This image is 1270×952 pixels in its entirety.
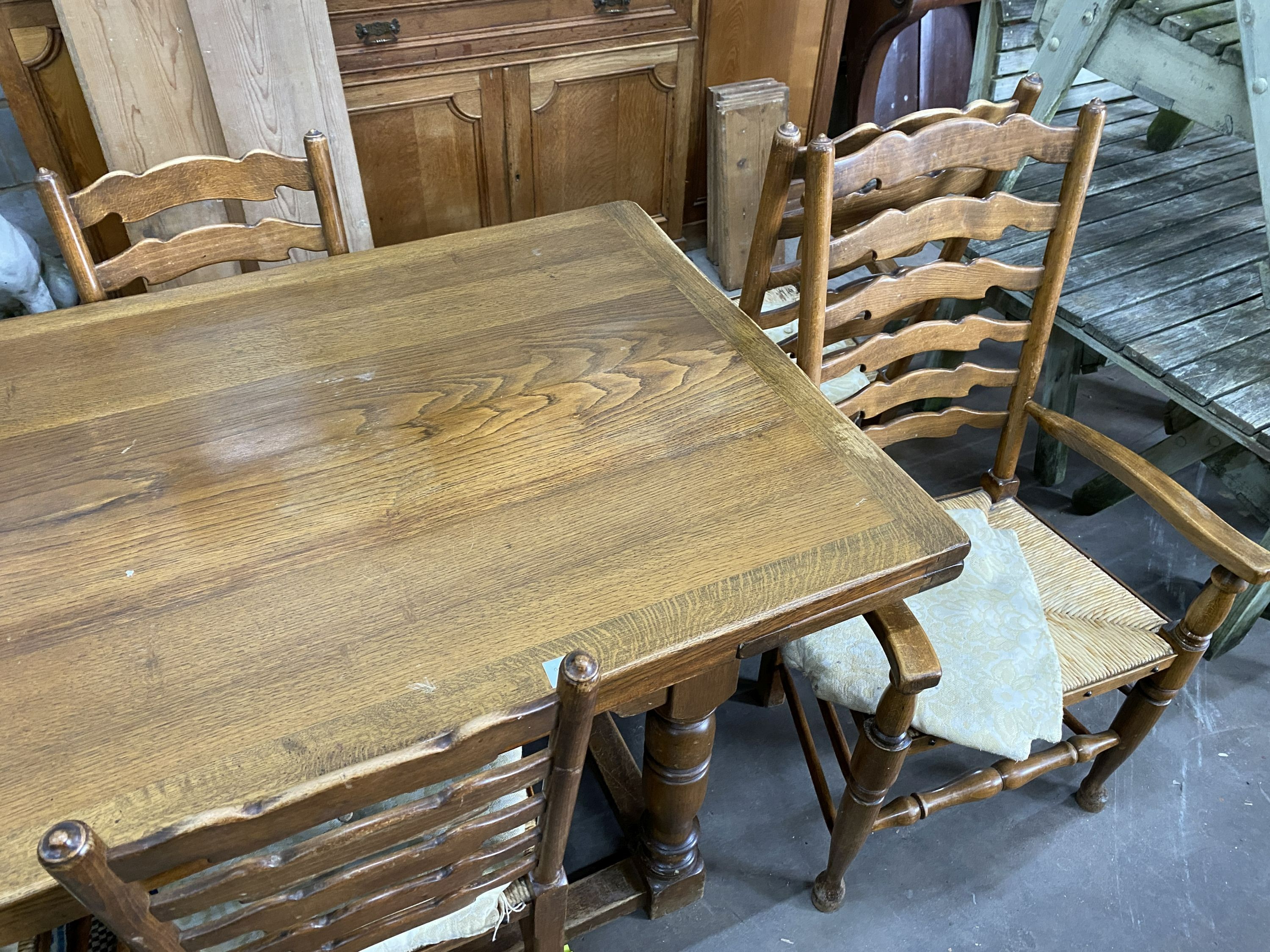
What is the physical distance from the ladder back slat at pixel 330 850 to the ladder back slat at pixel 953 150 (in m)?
0.89

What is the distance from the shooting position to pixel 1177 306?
1818mm

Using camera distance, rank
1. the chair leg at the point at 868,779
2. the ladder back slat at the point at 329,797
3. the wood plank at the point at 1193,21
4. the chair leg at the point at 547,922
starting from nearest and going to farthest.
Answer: the ladder back slat at the point at 329,797 < the chair leg at the point at 547,922 < the chair leg at the point at 868,779 < the wood plank at the point at 1193,21

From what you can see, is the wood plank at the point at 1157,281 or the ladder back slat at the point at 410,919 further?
the wood plank at the point at 1157,281

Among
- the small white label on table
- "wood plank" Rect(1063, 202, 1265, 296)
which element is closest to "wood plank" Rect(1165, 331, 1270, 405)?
"wood plank" Rect(1063, 202, 1265, 296)

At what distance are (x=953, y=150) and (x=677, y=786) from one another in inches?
38.4

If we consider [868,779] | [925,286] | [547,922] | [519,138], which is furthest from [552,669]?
[519,138]

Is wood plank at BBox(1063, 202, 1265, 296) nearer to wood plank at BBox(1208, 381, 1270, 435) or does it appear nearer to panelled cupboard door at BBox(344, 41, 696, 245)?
wood plank at BBox(1208, 381, 1270, 435)

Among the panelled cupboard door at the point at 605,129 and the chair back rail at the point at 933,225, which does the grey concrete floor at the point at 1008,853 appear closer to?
the chair back rail at the point at 933,225

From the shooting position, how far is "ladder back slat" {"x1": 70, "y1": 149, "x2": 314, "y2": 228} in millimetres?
1330

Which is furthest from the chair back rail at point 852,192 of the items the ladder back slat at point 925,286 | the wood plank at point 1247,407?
the wood plank at point 1247,407

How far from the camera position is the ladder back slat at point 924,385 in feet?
4.55

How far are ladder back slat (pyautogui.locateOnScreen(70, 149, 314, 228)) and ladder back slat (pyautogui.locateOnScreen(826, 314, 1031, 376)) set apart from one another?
918mm

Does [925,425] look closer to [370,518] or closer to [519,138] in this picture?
[370,518]

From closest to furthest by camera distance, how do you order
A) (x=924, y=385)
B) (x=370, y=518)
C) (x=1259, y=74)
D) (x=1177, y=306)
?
(x=370, y=518)
(x=924, y=385)
(x=1259, y=74)
(x=1177, y=306)
